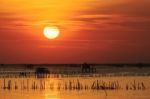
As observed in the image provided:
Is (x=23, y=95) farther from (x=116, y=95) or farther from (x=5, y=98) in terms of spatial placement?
(x=116, y=95)

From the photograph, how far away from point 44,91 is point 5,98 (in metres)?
7.25

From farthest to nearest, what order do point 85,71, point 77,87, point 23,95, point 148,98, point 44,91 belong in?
point 85,71 → point 77,87 → point 44,91 → point 23,95 → point 148,98

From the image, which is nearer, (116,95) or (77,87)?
(116,95)

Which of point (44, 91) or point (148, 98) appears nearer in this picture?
point (148, 98)

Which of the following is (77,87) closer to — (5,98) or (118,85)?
(118,85)

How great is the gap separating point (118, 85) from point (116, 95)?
882 cm

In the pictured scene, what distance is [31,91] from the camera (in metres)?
48.0

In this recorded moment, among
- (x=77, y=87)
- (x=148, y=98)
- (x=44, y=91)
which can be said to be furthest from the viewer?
(x=77, y=87)

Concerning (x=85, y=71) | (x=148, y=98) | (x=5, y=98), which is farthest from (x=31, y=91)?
(x=85, y=71)

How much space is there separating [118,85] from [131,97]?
1082 cm

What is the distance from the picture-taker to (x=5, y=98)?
40875 mm

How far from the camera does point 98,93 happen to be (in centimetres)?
4625

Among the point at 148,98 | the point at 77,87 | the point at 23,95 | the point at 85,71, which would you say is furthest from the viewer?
the point at 85,71

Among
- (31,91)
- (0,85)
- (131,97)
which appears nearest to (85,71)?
(0,85)
